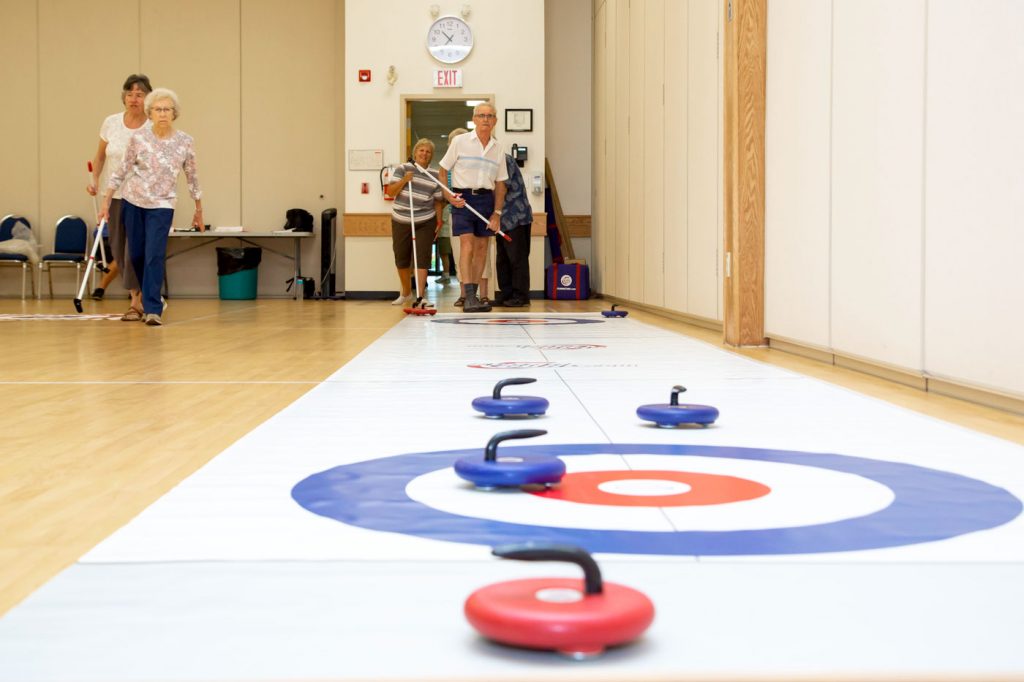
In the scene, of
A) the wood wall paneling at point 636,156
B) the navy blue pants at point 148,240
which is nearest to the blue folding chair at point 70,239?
the navy blue pants at point 148,240

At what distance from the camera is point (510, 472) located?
74.4 inches

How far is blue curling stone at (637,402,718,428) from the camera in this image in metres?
2.67

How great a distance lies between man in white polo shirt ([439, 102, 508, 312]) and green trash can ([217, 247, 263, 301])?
14.9 ft

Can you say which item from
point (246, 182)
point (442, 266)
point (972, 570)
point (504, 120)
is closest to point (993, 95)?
point (972, 570)

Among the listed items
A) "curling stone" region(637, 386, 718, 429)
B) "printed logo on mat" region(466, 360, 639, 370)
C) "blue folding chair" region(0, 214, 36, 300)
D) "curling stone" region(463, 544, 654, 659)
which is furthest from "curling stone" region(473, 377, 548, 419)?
"blue folding chair" region(0, 214, 36, 300)

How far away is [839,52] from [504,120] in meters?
8.00

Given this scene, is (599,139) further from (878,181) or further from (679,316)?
(878,181)

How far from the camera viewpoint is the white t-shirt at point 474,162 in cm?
871

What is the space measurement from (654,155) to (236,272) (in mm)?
5897

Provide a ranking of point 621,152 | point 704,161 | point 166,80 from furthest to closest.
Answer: point 166,80
point 621,152
point 704,161

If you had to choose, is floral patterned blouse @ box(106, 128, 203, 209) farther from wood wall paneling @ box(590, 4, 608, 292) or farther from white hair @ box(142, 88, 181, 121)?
wood wall paneling @ box(590, 4, 608, 292)

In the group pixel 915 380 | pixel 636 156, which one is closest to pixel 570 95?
pixel 636 156

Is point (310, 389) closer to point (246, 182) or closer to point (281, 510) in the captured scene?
point (281, 510)

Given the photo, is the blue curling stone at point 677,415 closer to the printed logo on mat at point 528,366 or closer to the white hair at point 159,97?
the printed logo on mat at point 528,366
